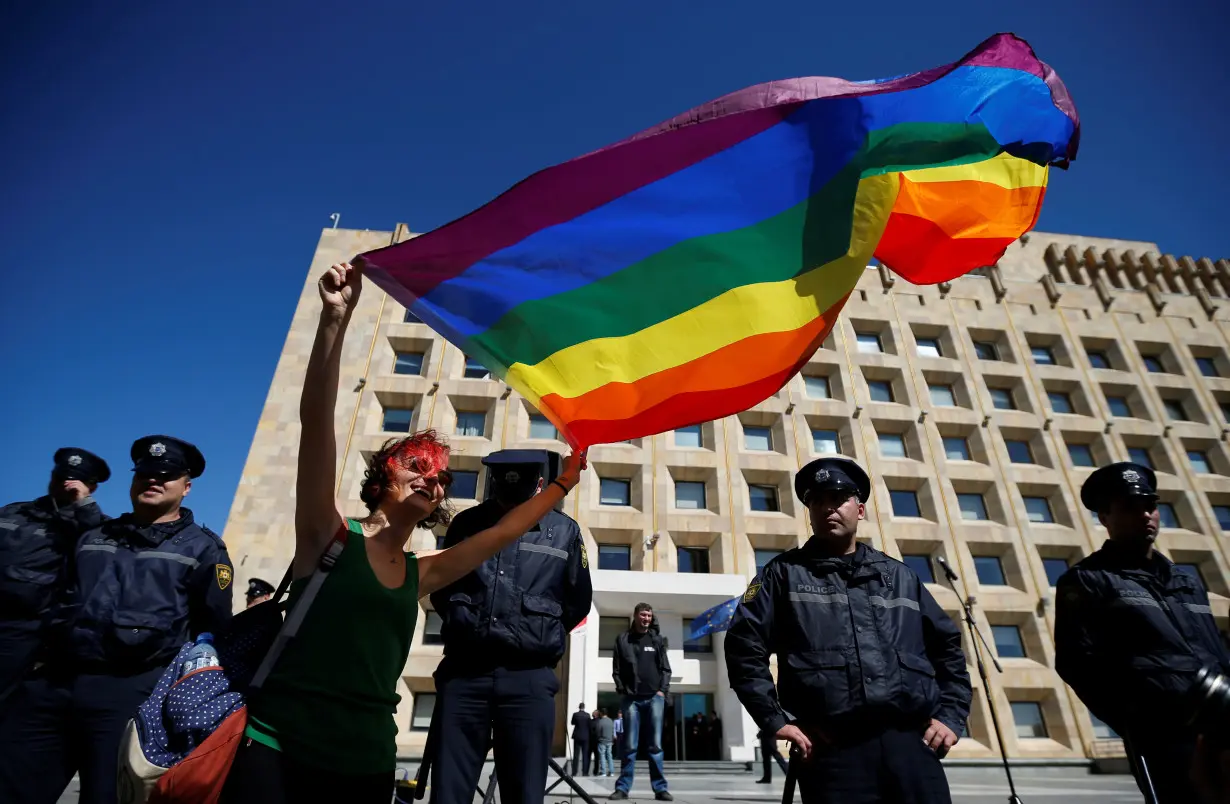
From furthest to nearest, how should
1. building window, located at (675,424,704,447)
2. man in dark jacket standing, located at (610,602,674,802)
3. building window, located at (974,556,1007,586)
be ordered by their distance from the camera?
1. building window, located at (675,424,704,447)
2. building window, located at (974,556,1007,586)
3. man in dark jacket standing, located at (610,602,674,802)

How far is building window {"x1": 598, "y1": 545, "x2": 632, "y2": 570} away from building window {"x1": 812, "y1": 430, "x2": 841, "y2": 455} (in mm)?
8512

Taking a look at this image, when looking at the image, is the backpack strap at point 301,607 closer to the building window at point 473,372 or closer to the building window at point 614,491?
the building window at point 614,491

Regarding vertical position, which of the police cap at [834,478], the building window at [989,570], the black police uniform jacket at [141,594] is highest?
the building window at [989,570]

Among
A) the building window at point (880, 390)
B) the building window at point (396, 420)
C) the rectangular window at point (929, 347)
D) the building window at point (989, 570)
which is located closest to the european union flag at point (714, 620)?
the building window at point (989, 570)

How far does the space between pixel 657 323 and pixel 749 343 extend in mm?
464

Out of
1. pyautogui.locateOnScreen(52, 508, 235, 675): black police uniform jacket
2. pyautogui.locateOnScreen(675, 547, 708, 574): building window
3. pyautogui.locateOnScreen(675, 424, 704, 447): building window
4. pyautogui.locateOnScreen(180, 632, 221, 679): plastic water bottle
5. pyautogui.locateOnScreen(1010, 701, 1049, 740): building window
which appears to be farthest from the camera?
pyautogui.locateOnScreen(675, 424, 704, 447): building window

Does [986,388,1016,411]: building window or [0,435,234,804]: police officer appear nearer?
[0,435,234,804]: police officer

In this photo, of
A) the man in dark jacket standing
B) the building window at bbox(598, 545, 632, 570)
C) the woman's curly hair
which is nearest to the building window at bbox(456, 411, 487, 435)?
the building window at bbox(598, 545, 632, 570)

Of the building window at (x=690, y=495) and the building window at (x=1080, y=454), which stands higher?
the building window at (x=1080, y=454)

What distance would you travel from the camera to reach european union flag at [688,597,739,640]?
16.9 meters

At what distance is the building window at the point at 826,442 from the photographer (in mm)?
26125

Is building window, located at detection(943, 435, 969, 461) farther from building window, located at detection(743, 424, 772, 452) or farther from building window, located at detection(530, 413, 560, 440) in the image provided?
building window, located at detection(530, 413, 560, 440)

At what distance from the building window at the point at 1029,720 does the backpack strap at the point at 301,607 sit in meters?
26.1

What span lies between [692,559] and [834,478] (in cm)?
2129
